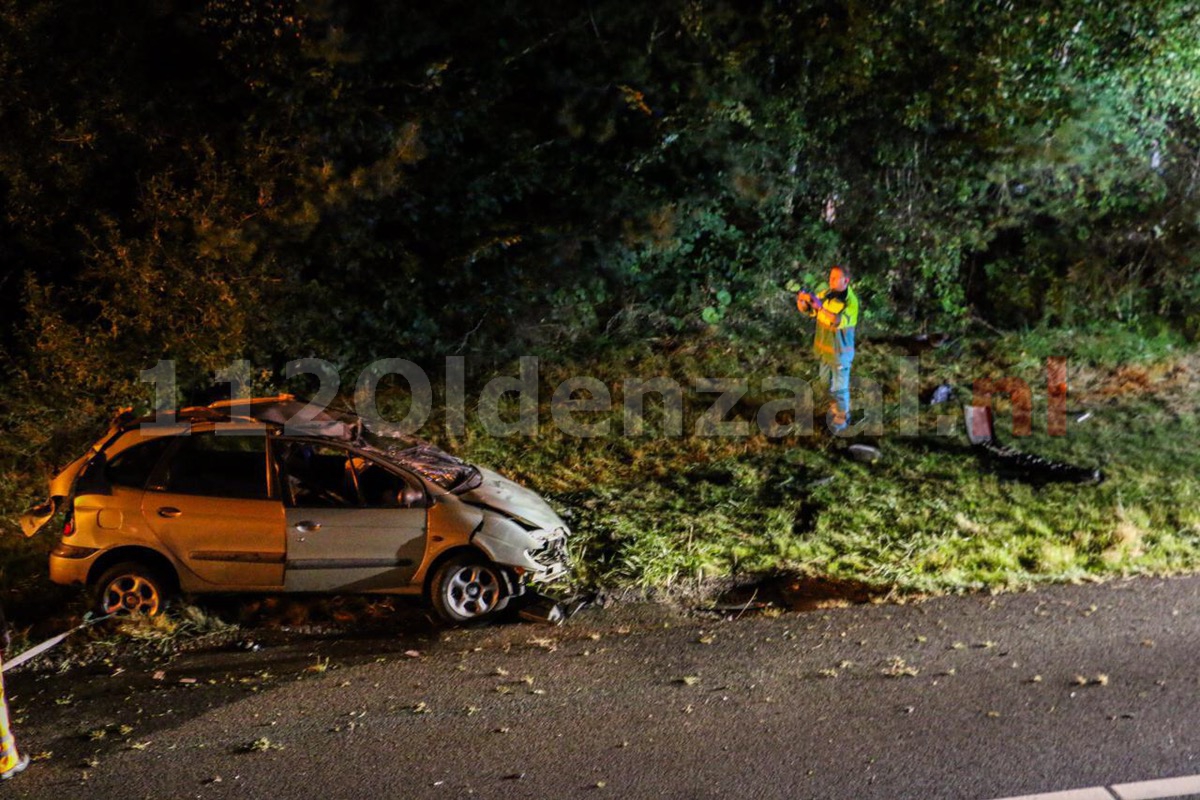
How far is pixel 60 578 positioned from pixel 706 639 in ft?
14.2

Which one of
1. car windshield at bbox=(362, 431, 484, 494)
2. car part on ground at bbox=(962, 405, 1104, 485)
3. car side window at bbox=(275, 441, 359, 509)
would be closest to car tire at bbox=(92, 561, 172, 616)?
car side window at bbox=(275, 441, 359, 509)

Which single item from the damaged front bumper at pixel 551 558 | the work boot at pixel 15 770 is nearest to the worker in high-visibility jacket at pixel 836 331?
the damaged front bumper at pixel 551 558

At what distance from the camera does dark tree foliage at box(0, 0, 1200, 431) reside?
1013 cm

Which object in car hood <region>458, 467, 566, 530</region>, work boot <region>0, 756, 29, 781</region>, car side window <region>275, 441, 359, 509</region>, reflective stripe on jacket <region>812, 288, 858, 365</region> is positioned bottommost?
work boot <region>0, 756, 29, 781</region>

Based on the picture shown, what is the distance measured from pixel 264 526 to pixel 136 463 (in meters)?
1.00

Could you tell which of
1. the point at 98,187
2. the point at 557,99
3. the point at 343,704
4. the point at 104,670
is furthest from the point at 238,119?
the point at 343,704

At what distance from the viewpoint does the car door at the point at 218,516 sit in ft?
22.7

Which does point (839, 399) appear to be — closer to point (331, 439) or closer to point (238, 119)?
point (331, 439)

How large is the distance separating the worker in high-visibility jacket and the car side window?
499 cm

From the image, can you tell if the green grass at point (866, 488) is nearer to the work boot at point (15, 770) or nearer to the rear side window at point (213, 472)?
the rear side window at point (213, 472)

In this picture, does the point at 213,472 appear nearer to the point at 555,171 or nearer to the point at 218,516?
the point at 218,516

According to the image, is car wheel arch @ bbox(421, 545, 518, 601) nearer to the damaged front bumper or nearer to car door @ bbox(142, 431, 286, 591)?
the damaged front bumper

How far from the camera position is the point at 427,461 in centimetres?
770

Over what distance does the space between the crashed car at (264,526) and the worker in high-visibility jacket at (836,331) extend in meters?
4.41
